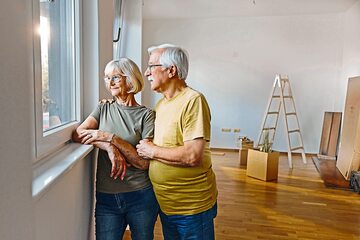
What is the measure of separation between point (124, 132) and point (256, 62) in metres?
4.99

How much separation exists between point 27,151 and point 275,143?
572 cm

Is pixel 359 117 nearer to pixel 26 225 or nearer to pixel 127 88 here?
pixel 127 88

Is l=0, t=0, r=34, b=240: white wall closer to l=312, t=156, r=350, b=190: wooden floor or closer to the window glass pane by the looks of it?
the window glass pane

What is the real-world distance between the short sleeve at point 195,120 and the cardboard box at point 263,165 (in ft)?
10.1

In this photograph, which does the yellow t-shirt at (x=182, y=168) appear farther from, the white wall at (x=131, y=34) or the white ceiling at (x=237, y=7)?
the white ceiling at (x=237, y=7)

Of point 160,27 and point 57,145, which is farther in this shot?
point 160,27

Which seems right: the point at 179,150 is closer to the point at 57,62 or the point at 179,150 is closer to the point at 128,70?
the point at 128,70

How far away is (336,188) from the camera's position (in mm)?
3975

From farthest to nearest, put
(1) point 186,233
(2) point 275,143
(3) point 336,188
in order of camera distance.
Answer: (2) point 275,143
(3) point 336,188
(1) point 186,233

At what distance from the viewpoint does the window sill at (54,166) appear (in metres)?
0.95

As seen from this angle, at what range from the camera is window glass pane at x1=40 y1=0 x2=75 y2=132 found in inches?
48.4

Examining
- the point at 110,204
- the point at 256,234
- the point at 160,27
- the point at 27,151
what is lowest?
the point at 256,234

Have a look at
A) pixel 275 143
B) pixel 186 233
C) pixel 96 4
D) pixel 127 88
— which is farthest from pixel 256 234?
pixel 275 143

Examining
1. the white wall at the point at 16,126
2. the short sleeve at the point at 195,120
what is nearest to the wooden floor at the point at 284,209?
the short sleeve at the point at 195,120
